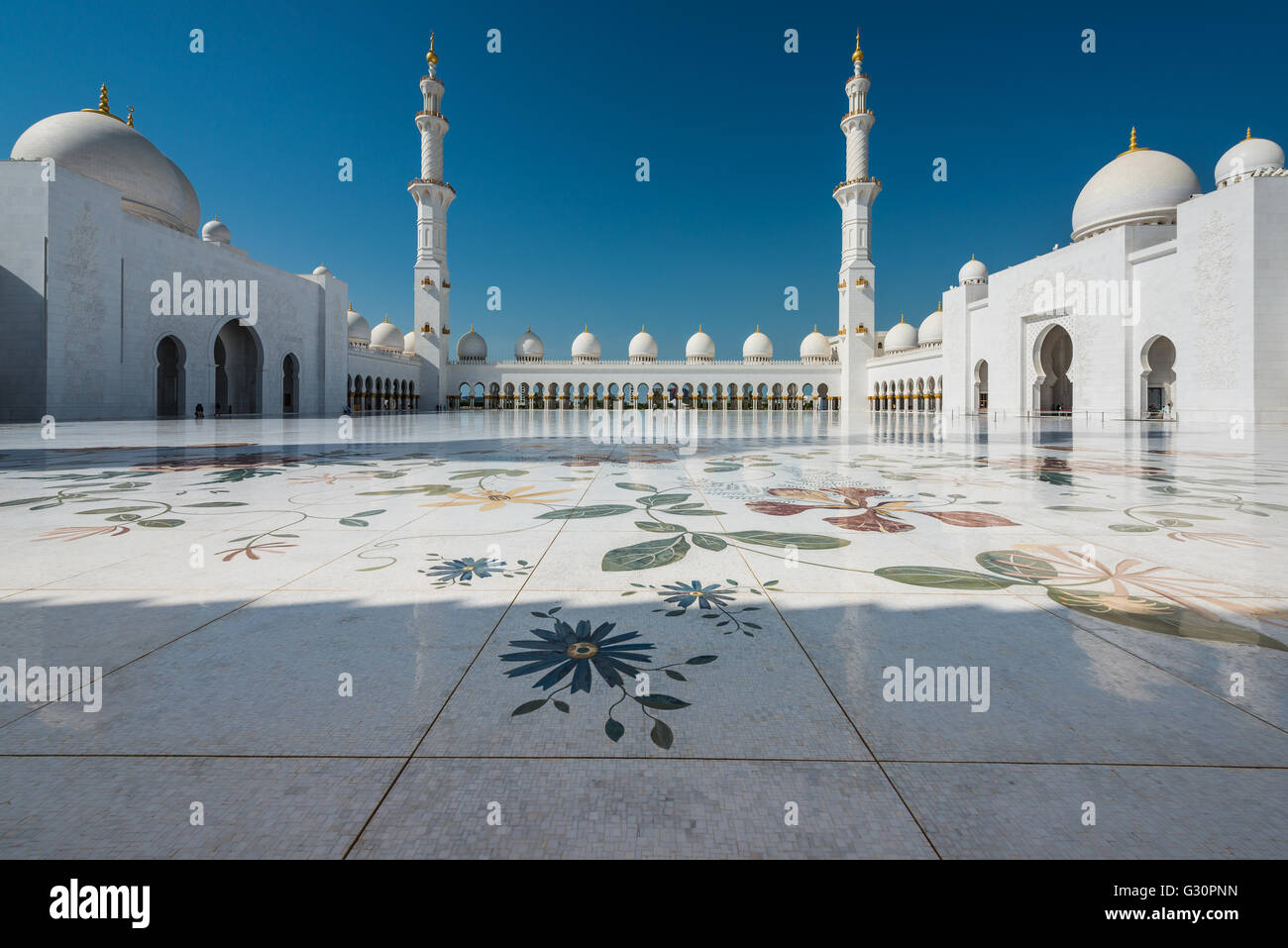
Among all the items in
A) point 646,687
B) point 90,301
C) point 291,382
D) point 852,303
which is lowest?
point 646,687

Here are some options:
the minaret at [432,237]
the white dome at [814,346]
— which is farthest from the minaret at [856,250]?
the minaret at [432,237]

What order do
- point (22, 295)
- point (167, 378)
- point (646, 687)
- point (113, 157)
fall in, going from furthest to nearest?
point (167, 378)
point (113, 157)
point (22, 295)
point (646, 687)

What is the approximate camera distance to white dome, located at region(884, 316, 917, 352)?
34.3 metres

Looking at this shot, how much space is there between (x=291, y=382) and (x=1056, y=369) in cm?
2893

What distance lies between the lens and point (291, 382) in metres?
23.7

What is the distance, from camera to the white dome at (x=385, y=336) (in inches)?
1464

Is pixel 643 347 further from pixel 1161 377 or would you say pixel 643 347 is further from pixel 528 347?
pixel 1161 377

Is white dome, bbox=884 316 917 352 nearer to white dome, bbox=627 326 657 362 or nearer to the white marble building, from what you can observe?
the white marble building

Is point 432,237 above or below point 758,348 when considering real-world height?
A: above

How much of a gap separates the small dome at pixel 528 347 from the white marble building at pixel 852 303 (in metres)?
9.97

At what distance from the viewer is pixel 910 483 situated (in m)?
A: 4.50

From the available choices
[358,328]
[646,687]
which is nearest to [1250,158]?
[646,687]
